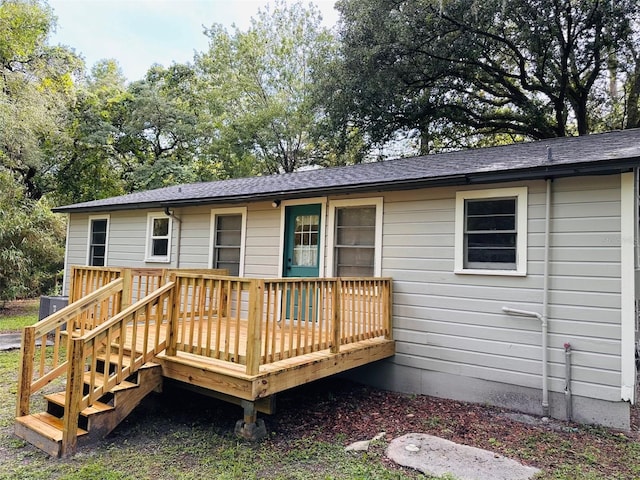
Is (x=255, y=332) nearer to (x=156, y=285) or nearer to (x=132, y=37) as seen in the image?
(x=156, y=285)

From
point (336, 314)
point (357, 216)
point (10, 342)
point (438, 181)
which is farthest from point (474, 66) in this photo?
point (10, 342)

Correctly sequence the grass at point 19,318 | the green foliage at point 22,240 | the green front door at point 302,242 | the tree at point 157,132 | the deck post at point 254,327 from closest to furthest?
the deck post at point 254,327 → the green front door at point 302,242 → the grass at point 19,318 → the green foliage at point 22,240 → the tree at point 157,132

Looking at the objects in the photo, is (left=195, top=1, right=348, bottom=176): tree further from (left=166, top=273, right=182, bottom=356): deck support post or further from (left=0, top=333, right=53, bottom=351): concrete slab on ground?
(left=166, top=273, right=182, bottom=356): deck support post

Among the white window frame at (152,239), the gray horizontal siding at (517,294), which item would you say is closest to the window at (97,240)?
the white window frame at (152,239)

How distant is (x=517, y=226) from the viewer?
4.56 m

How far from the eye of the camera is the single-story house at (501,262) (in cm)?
402

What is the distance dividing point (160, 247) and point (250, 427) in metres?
5.53

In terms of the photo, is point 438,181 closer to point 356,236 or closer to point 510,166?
point 510,166

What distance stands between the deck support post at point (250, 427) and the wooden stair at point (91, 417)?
3.22 ft

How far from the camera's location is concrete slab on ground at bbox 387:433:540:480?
308 cm

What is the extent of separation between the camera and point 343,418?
170 inches

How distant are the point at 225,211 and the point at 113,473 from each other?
15.7 ft

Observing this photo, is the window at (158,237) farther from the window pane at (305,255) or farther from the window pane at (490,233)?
the window pane at (490,233)


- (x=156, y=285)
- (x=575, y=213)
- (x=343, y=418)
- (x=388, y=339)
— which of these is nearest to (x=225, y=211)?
(x=156, y=285)
